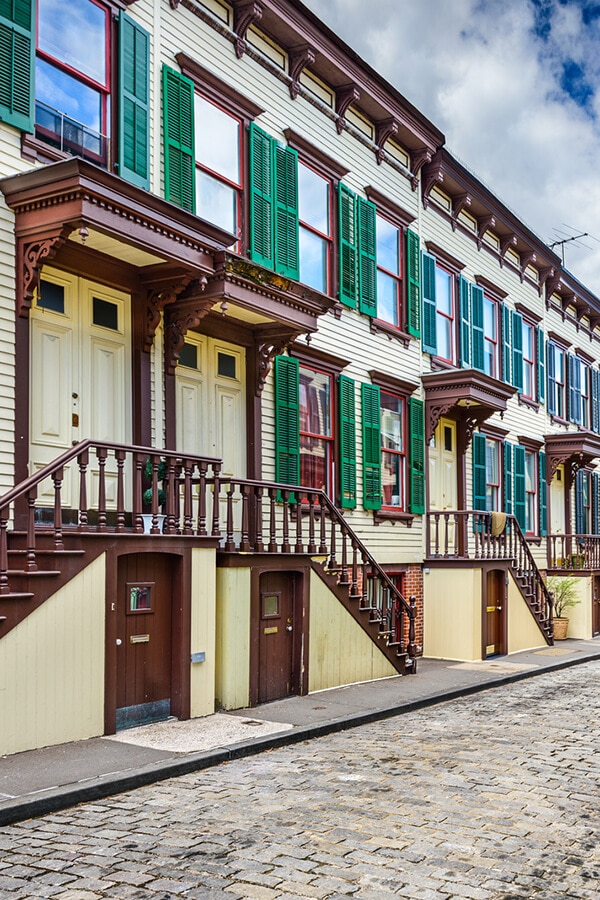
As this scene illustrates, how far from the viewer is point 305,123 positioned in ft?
50.6

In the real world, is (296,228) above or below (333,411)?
above

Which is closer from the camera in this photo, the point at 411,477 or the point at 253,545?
Answer: the point at 253,545

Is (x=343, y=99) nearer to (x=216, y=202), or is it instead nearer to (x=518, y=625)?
(x=216, y=202)

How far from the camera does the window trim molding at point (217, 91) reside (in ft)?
41.3

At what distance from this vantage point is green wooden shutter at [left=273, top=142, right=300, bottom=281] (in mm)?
14383

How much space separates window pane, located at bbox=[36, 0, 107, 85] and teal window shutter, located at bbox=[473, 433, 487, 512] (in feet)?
41.7

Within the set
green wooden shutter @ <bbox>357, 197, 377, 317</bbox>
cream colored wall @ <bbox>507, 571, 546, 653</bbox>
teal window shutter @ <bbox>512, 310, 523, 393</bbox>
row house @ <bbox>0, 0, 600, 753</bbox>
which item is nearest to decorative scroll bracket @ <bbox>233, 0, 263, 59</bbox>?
row house @ <bbox>0, 0, 600, 753</bbox>

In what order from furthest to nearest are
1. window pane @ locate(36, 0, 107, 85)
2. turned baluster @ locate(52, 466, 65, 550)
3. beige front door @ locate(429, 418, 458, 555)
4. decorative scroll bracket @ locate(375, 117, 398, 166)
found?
beige front door @ locate(429, 418, 458, 555) → decorative scroll bracket @ locate(375, 117, 398, 166) → window pane @ locate(36, 0, 107, 85) → turned baluster @ locate(52, 466, 65, 550)

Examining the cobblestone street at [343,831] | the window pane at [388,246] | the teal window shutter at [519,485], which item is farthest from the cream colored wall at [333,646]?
the teal window shutter at [519,485]

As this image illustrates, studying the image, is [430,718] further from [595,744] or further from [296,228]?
[296,228]

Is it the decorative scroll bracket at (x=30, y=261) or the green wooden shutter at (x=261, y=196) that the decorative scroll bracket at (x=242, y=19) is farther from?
the decorative scroll bracket at (x=30, y=261)

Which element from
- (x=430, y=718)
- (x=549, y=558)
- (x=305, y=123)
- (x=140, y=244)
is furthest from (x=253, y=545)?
(x=549, y=558)

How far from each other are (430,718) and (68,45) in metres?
9.08

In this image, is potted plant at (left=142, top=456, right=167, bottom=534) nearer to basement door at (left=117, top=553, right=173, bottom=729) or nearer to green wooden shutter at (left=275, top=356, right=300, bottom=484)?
basement door at (left=117, top=553, right=173, bottom=729)
